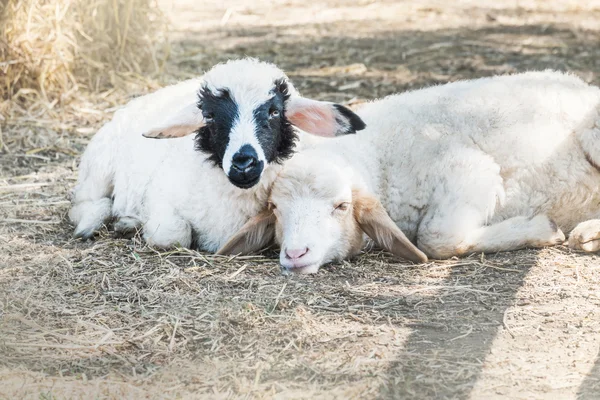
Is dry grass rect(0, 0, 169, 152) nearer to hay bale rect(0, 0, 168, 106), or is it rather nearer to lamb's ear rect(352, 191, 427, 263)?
hay bale rect(0, 0, 168, 106)

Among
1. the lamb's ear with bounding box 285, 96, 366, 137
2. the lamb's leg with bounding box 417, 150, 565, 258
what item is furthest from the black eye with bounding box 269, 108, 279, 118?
the lamb's leg with bounding box 417, 150, 565, 258

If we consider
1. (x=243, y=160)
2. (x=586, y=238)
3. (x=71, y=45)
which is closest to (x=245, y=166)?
(x=243, y=160)

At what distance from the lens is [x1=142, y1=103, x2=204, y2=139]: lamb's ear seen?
604 cm

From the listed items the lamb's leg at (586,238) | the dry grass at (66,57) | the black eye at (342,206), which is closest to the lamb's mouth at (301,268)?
the black eye at (342,206)

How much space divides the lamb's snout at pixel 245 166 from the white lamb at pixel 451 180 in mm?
342

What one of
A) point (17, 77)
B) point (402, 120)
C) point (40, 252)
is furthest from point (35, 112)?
point (402, 120)

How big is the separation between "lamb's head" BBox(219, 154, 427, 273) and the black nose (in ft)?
1.32

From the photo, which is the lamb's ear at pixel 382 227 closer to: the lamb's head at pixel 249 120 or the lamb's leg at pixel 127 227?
the lamb's head at pixel 249 120

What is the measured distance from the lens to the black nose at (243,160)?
553 cm

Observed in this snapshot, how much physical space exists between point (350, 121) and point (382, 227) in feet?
2.29

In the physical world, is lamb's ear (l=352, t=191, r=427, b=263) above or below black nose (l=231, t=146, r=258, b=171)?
below

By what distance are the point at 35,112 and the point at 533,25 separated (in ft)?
23.9

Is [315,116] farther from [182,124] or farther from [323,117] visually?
[182,124]

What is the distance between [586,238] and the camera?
602 cm
